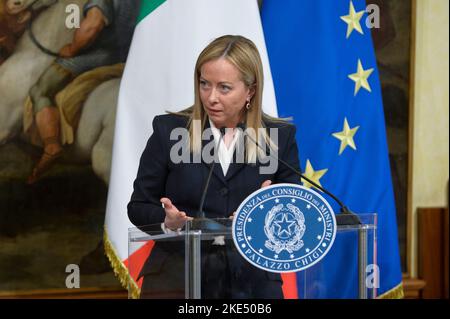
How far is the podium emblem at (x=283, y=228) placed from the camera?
2324 mm

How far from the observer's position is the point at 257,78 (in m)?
3.50

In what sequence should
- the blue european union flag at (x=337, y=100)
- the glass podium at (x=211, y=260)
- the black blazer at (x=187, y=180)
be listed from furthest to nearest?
the blue european union flag at (x=337, y=100) < the black blazer at (x=187, y=180) < the glass podium at (x=211, y=260)

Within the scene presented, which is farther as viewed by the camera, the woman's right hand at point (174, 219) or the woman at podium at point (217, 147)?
the woman at podium at point (217, 147)

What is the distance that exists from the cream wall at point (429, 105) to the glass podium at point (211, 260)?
8.96 ft

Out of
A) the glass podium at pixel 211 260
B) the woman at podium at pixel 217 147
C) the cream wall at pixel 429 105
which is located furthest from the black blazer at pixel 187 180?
the cream wall at pixel 429 105

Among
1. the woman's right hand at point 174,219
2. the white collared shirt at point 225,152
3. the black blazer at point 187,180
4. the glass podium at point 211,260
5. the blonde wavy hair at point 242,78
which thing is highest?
the blonde wavy hair at point 242,78

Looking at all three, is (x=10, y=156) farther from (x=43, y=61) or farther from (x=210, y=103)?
(x=210, y=103)

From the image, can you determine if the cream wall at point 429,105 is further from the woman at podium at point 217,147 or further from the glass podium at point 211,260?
the glass podium at point 211,260

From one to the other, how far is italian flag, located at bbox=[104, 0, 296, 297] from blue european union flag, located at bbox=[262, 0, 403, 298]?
25 centimetres

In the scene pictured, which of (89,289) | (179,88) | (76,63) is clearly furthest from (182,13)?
(89,289)

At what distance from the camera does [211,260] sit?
2.31m

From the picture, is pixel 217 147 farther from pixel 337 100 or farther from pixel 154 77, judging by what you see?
pixel 337 100

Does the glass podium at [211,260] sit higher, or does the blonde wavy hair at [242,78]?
the blonde wavy hair at [242,78]

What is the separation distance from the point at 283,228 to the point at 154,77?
6.39 feet
